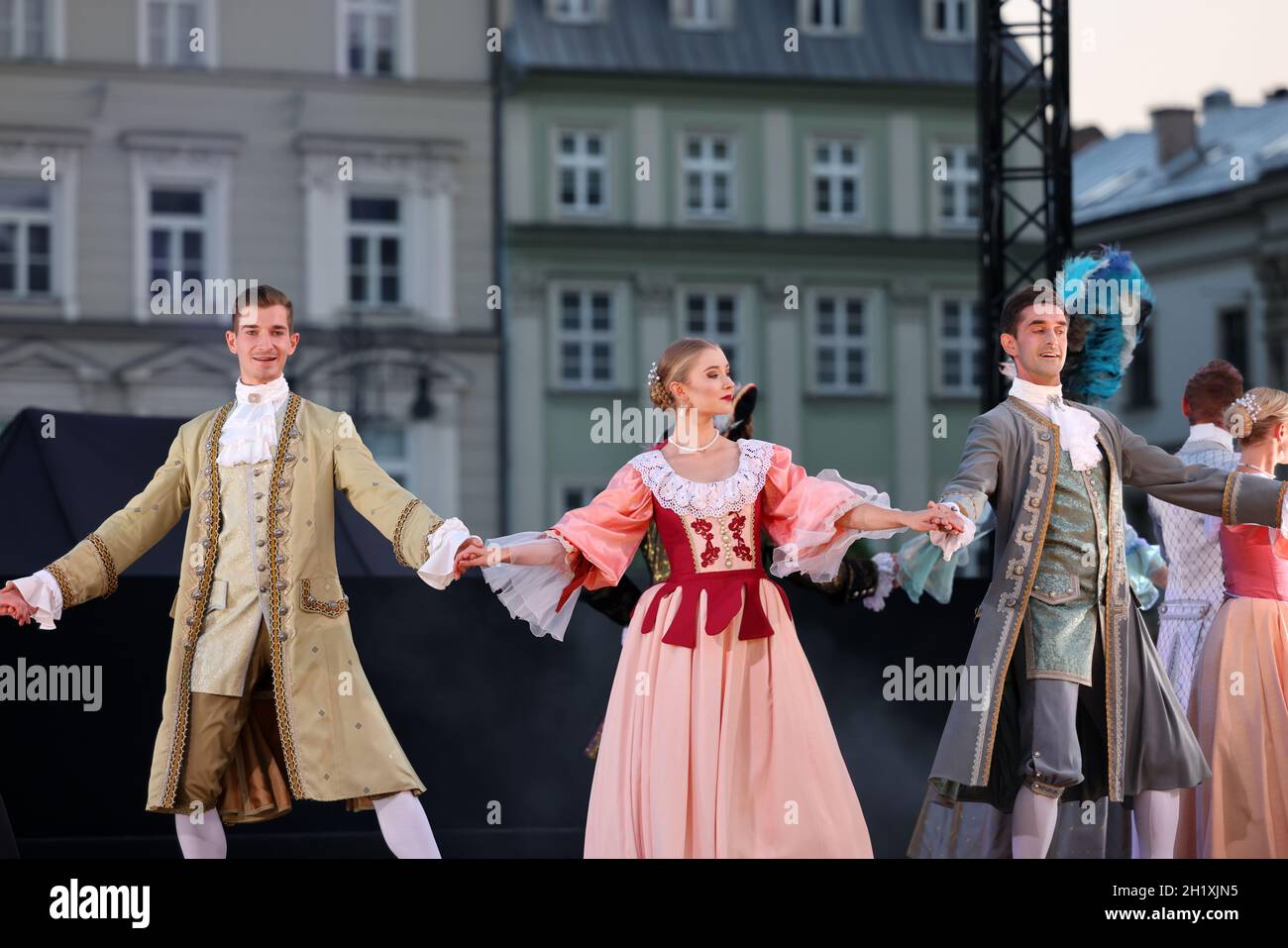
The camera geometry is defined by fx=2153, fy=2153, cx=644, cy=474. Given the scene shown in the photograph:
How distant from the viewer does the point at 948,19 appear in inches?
1225

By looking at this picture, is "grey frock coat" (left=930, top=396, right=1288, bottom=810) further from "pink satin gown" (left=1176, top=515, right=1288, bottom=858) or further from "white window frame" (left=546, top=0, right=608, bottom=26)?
"white window frame" (left=546, top=0, right=608, bottom=26)

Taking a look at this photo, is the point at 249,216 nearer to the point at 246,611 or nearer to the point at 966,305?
the point at 966,305

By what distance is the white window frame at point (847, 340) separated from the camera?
2988 cm

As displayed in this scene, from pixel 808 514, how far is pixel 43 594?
200cm

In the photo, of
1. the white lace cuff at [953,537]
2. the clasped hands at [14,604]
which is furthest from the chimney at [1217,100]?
the clasped hands at [14,604]

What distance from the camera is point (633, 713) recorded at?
5.60m

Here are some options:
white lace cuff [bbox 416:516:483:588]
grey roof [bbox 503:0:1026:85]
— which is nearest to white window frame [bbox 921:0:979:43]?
grey roof [bbox 503:0:1026:85]

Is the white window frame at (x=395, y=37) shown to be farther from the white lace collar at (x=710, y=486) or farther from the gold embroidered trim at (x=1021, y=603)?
the gold embroidered trim at (x=1021, y=603)

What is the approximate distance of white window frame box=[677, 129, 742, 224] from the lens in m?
29.7

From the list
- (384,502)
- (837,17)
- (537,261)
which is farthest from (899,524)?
(837,17)

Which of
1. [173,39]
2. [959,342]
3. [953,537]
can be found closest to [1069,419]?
[953,537]

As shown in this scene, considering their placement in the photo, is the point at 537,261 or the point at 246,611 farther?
the point at 537,261

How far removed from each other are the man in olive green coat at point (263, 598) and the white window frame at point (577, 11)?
24474 millimetres
